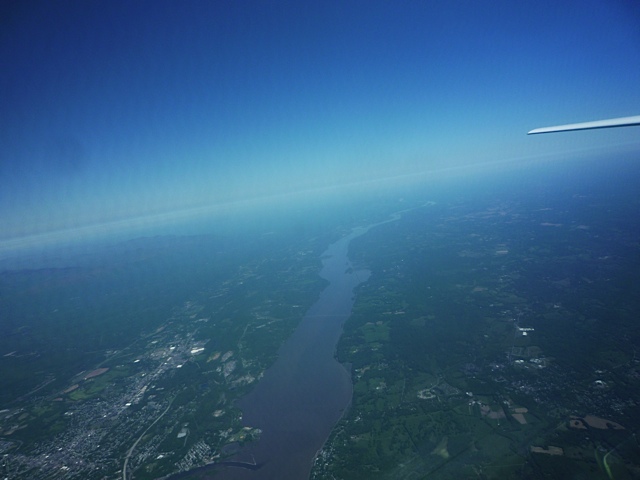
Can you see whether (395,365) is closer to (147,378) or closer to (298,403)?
(298,403)

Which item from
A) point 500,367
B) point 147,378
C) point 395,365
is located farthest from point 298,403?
point 147,378

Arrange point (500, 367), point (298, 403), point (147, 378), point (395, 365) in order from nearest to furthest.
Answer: point (500, 367), point (298, 403), point (395, 365), point (147, 378)

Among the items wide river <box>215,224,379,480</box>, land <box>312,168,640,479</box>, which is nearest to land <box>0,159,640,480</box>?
land <box>312,168,640,479</box>

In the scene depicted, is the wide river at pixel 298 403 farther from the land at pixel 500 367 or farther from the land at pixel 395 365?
the land at pixel 500 367

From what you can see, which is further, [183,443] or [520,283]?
[520,283]

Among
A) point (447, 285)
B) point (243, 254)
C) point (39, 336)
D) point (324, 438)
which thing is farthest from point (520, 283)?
point (39, 336)

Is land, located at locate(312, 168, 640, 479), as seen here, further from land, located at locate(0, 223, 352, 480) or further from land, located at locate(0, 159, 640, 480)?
land, located at locate(0, 223, 352, 480)

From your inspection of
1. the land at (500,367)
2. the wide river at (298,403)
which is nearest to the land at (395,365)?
the land at (500,367)

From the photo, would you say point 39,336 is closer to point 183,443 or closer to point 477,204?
point 183,443
